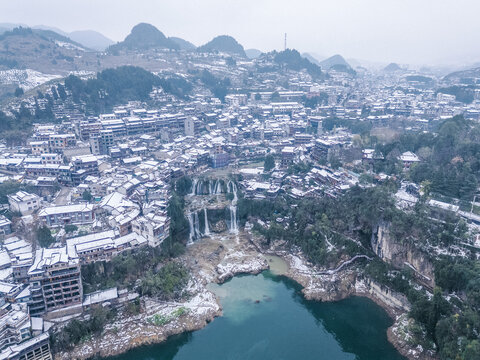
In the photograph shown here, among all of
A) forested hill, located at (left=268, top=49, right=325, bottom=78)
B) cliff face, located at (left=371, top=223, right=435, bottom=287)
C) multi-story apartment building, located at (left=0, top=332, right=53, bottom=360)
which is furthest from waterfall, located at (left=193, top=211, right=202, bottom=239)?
forested hill, located at (left=268, top=49, right=325, bottom=78)

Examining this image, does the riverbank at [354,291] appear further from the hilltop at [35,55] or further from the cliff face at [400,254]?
the hilltop at [35,55]

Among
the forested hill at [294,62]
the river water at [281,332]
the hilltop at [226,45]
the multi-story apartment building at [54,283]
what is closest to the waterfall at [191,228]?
the river water at [281,332]

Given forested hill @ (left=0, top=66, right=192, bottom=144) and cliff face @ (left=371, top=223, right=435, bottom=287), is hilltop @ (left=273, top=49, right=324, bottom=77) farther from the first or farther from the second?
cliff face @ (left=371, top=223, right=435, bottom=287)

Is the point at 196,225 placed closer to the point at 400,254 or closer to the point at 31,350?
the point at 31,350

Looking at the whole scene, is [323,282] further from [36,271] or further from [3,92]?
[3,92]

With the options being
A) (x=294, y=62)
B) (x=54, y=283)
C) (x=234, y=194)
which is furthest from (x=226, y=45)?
(x=54, y=283)
